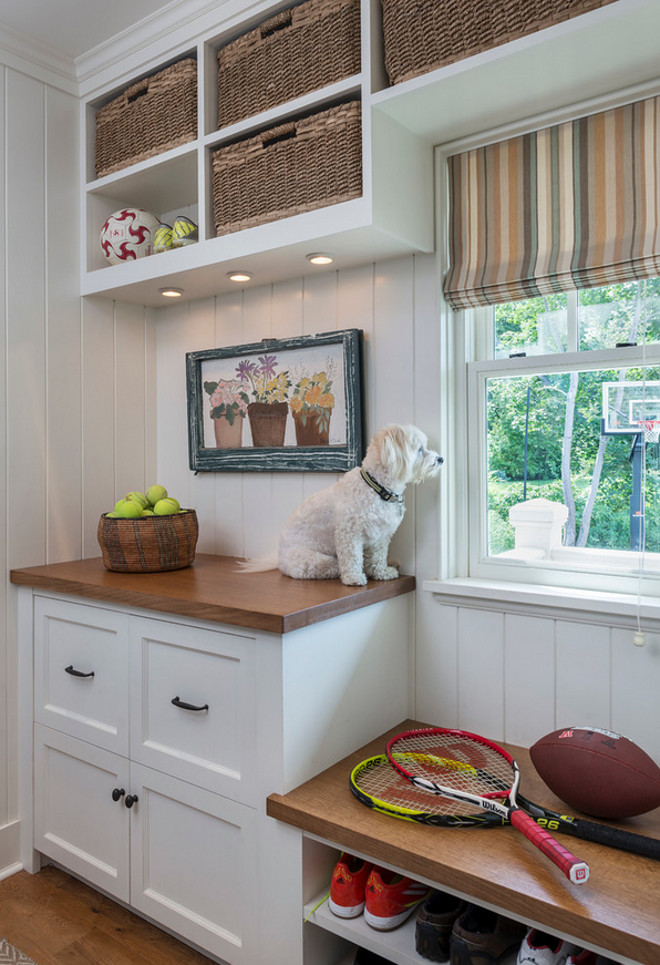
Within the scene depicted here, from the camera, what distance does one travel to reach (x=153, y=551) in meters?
1.99

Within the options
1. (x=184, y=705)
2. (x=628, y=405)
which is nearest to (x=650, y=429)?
(x=628, y=405)

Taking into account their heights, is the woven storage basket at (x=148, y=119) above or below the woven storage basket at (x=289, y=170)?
above

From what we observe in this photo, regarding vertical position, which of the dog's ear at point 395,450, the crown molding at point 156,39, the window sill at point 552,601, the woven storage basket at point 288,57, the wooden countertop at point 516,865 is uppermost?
the crown molding at point 156,39

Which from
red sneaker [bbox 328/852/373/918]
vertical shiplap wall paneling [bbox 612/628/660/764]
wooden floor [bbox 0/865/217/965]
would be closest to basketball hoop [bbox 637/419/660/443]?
vertical shiplap wall paneling [bbox 612/628/660/764]

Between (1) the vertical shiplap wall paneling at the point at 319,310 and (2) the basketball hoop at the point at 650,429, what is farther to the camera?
(1) the vertical shiplap wall paneling at the point at 319,310

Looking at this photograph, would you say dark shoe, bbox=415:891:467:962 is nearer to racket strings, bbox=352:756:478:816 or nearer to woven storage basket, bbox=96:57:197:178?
racket strings, bbox=352:756:478:816

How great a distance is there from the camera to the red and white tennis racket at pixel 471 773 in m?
1.15

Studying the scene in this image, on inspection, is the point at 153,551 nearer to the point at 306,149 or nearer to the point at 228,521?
the point at 228,521

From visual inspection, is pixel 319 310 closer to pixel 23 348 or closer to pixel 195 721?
pixel 23 348

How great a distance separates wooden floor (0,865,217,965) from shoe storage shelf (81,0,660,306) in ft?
6.14

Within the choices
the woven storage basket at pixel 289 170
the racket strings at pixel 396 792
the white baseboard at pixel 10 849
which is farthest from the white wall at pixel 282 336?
the white baseboard at pixel 10 849

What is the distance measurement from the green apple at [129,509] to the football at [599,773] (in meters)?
1.31

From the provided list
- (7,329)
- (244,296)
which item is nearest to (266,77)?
(244,296)

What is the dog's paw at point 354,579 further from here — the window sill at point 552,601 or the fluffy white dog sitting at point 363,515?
the window sill at point 552,601
